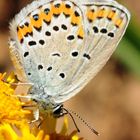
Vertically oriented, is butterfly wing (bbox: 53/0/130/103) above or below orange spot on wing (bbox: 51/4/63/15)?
below

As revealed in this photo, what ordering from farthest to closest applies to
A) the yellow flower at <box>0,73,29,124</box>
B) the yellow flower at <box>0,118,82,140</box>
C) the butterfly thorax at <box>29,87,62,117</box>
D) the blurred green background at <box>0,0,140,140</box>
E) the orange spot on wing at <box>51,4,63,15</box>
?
1. the blurred green background at <box>0,0,140,140</box>
2. the orange spot on wing at <box>51,4,63,15</box>
3. the butterfly thorax at <box>29,87,62,117</box>
4. the yellow flower at <box>0,73,29,124</box>
5. the yellow flower at <box>0,118,82,140</box>

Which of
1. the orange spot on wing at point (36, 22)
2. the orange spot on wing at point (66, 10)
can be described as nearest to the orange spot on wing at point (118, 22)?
the orange spot on wing at point (66, 10)

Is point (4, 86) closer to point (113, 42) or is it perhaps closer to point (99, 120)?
point (113, 42)

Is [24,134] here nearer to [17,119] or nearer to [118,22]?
[17,119]

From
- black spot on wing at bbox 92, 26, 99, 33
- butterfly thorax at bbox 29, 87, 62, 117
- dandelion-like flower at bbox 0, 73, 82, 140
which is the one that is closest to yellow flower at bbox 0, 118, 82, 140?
dandelion-like flower at bbox 0, 73, 82, 140

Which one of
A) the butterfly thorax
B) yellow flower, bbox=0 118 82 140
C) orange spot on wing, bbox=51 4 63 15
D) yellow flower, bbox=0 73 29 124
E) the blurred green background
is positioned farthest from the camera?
the blurred green background

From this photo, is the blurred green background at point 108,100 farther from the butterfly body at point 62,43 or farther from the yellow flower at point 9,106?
the yellow flower at point 9,106

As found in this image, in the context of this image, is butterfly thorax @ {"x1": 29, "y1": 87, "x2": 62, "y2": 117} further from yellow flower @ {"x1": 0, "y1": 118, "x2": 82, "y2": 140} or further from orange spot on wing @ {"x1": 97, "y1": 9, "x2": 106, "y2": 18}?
orange spot on wing @ {"x1": 97, "y1": 9, "x2": 106, "y2": 18}
